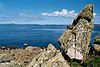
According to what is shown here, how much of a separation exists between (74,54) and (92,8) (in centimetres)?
1022

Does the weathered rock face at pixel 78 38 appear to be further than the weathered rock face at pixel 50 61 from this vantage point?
Yes

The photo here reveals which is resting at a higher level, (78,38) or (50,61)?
(78,38)

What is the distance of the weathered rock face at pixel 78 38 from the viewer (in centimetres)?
3988

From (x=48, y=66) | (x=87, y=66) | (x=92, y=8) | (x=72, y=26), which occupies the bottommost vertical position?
(x=87, y=66)

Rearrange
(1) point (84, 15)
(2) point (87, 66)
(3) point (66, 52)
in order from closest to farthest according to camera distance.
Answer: (2) point (87, 66) → (3) point (66, 52) → (1) point (84, 15)

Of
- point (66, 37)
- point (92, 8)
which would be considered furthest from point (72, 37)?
point (92, 8)

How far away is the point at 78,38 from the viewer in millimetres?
40781

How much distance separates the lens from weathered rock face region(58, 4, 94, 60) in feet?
131

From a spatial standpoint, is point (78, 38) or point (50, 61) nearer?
point (50, 61)

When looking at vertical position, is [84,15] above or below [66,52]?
above

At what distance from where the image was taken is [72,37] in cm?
4078

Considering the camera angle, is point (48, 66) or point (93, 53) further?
point (93, 53)

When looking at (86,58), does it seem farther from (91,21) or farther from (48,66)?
(48,66)

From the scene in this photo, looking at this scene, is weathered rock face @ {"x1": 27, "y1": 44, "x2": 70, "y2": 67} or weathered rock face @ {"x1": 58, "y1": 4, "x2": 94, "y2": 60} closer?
weathered rock face @ {"x1": 27, "y1": 44, "x2": 70, "y2": 67}
